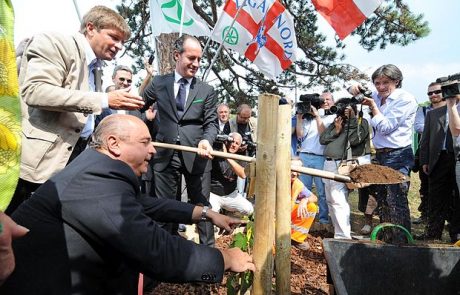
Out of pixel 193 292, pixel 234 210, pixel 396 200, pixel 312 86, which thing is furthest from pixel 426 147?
pixel 312 86

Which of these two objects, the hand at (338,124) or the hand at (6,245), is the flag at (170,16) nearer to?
the hand at (338,124)

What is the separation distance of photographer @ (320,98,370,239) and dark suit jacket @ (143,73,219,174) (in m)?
1.44

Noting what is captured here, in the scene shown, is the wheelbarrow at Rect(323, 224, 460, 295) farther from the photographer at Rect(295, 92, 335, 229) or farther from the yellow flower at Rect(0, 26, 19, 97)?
the photographer at Rect(295, 92, 335, 229)

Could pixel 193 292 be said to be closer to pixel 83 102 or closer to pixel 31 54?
pixel 83 102

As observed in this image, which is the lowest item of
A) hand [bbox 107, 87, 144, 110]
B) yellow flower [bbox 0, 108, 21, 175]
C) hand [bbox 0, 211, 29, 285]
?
hand [bbox 0, 211, 29, 285]

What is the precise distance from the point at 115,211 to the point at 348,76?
826cm

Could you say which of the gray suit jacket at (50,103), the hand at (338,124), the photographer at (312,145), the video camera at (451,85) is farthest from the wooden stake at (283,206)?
the photographer at (312,145)

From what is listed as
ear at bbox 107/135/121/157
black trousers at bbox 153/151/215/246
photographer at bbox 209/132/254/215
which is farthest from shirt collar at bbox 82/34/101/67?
photographer at bbox 209/132/254/215

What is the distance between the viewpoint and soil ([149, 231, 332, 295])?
2.99 metres

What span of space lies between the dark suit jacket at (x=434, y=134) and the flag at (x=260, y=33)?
7.21ft

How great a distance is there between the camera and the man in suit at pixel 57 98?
2.06 metres

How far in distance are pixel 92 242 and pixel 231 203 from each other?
300cm

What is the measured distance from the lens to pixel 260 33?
575cm

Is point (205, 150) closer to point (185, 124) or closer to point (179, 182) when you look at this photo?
point (185, 124)
